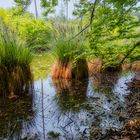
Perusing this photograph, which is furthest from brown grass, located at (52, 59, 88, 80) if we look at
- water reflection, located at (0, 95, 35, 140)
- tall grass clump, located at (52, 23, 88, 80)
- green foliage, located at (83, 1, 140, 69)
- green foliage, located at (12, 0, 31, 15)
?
green foliage, located at (83, 1, 140, 69)

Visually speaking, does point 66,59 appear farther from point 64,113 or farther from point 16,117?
point 16,117

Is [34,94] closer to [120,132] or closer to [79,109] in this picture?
[79,109]

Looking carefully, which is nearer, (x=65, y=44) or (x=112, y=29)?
(x=112, y=29)

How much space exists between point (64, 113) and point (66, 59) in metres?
2.82

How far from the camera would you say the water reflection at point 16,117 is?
9.76 ft

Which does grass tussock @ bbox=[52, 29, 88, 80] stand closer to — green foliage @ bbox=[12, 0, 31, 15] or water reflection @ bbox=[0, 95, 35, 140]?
green foliage @ bbox=[12, 0, 31, 15]

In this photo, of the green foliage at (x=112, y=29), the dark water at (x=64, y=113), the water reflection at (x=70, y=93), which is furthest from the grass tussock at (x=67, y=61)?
the green foliage at (x=112, y=29)

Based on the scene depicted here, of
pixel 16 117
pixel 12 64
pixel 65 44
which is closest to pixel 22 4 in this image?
pixel 12 64

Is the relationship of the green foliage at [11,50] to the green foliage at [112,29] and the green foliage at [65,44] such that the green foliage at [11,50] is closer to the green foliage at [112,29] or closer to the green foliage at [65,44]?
the green foliage at [65,44]

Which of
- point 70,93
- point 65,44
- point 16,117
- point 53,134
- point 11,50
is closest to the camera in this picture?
point 53,134

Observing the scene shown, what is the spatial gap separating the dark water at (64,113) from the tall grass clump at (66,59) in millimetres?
980

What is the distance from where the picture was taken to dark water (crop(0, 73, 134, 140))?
2.97 meters

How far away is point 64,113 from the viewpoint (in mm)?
3639

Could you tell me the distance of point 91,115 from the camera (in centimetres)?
350
